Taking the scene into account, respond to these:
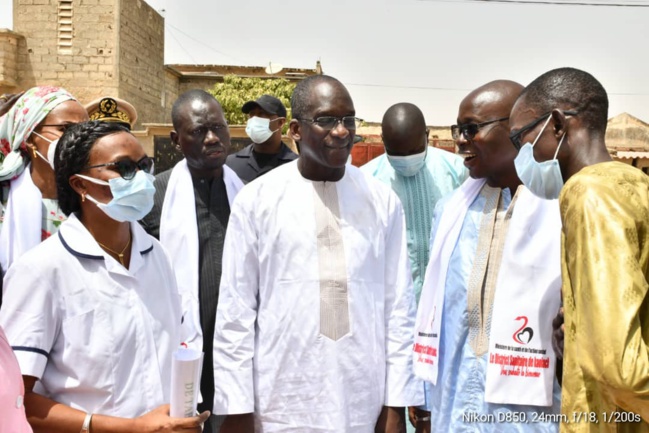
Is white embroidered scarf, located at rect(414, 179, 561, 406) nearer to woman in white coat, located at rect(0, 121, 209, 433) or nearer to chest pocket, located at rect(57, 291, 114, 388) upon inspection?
woman in white coat, located at rect(0, 121, 209, 433)

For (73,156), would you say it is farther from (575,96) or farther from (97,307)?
(575,96)

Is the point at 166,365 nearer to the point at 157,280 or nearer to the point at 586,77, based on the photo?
the point at 157,280

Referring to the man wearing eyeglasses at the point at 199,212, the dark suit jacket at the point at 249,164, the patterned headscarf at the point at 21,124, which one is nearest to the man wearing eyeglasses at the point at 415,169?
the man wearing eyeglasses at the point at 199,212

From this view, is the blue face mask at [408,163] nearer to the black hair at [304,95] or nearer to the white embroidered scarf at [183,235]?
the white embroidered scarf at [183,235]

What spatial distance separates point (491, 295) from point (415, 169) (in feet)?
6.53

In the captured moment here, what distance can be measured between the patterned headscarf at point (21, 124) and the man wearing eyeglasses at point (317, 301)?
3.91ft

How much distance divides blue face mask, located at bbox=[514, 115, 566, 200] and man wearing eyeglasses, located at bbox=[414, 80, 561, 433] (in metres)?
0.33

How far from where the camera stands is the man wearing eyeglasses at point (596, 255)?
1367 mm

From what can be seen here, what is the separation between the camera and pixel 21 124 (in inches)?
114

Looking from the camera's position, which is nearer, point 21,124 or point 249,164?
point 21,124

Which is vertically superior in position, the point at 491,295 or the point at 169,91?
the point at 169,91

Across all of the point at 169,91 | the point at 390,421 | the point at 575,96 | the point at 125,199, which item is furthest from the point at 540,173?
the point at 169,91

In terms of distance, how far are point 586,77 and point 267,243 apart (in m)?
1.33

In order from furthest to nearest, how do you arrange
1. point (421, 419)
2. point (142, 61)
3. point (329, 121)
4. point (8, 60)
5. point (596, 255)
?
point (142, 61) < point (8, 60) < point (421, 419) < point (329, 121) < point (596, 255)
